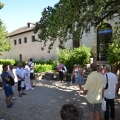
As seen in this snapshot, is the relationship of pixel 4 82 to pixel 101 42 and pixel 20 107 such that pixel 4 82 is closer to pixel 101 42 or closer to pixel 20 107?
pixel 20 107

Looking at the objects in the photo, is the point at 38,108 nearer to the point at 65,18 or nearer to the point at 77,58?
the point at 65,18

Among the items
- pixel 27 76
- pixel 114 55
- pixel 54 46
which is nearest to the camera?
pixel 27 76

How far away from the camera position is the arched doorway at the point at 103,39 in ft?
57.6

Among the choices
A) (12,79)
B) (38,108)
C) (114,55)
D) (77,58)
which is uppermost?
(114,55)

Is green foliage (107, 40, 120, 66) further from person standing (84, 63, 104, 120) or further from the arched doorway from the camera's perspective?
person standing (84, 63, 104, 120)

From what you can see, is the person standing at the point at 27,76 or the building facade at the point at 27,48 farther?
the building facade at the point at 27,48

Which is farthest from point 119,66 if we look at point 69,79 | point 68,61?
point 68,61

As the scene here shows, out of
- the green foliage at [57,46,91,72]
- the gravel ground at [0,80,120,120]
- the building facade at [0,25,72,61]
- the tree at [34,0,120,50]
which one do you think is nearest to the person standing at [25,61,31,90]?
the gravel ground at [0,80,120,120]

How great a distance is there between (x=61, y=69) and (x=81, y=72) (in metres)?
3.96

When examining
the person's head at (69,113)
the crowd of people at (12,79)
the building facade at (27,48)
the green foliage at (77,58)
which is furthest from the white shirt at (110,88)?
the building facade at (27,48)

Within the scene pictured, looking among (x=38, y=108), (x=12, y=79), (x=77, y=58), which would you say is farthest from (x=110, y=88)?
(x=77, y=58)

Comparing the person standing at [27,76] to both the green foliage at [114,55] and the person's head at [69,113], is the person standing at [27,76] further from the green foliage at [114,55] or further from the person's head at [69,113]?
the person's head at [69,113]

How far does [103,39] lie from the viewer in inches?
707

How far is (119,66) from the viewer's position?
1185 cm
